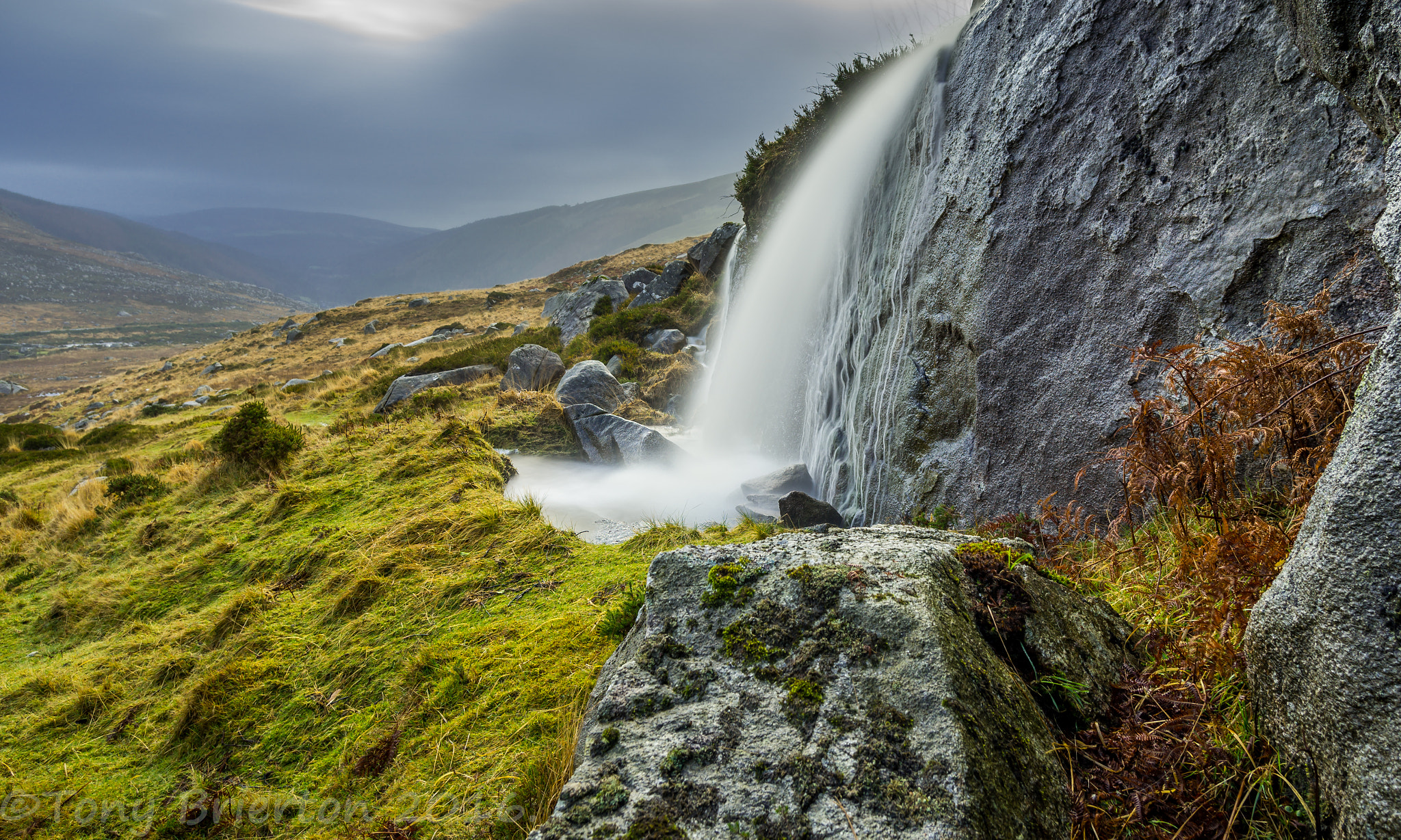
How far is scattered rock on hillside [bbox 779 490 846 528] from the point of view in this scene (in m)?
7.41

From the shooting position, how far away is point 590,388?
14.5m

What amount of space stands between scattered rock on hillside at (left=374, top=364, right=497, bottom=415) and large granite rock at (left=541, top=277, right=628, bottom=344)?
6.22m

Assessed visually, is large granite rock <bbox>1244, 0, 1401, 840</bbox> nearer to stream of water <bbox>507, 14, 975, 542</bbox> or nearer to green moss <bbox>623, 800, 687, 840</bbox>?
green moss <bbox>623, 800, 687, 840</bbox>

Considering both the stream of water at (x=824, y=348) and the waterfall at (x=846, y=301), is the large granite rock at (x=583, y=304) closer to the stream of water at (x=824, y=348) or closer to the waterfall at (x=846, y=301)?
the stream of water at (x=824, y=348)

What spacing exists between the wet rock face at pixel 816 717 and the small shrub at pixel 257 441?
10.6 m

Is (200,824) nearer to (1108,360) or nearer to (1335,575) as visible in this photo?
(1335,575)

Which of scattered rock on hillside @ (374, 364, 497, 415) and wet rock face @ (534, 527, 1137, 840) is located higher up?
wet rock face @ (534, 527, 1137, 840)

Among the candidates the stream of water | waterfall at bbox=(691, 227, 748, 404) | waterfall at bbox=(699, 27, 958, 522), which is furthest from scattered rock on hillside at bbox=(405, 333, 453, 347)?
waterfall at bbox=(699, 27, 958, 522)

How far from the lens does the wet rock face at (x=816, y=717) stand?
1860mm

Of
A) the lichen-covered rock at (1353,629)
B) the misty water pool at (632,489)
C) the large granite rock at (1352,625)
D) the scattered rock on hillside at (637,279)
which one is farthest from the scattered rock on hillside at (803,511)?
the scattered rock on hillside at (637,279)

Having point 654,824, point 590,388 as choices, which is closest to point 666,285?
point 590,388

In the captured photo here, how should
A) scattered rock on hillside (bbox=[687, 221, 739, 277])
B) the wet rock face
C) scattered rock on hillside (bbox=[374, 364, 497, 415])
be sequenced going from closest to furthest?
the wet rock face < scattered rock on hillside (bbox=[374, 364, 497, 415]) < scattered rock on hillside (bbox=[687, 221, 739, 277])

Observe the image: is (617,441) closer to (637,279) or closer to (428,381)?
(428,381)

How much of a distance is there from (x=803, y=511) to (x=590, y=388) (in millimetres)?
8280
